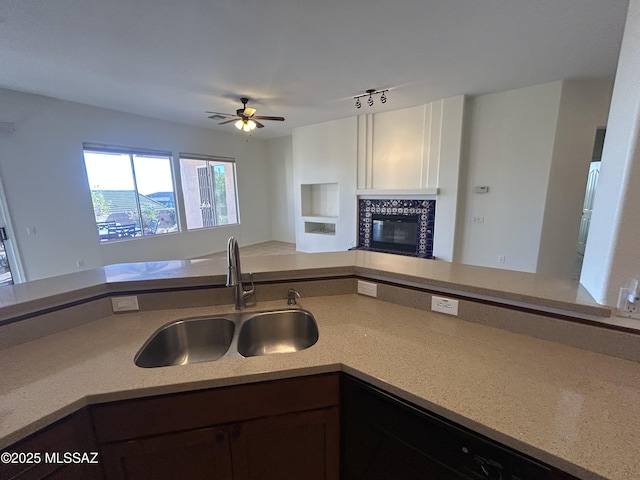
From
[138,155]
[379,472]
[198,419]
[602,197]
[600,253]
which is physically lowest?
[379,472]

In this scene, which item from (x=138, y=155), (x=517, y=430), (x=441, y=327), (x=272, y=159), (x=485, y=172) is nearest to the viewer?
(x=517, y=430)

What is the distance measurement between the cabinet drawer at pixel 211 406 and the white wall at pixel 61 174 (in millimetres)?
4693

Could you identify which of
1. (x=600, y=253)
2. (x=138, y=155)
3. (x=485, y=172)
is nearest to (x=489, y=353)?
(x=600, y=253)

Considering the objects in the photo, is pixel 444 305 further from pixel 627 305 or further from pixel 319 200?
pixel 319 200

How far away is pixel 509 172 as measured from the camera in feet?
13.0

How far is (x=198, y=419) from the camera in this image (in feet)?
2.96

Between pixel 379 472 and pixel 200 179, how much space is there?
6.50m

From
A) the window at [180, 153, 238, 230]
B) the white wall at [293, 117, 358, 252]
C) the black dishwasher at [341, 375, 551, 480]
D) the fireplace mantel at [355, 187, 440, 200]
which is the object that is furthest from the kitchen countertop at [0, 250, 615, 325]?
the window at [180, 153, 238, 230]

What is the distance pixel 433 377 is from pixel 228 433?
740 mm

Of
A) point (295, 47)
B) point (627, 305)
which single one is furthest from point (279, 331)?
point (295, 47)

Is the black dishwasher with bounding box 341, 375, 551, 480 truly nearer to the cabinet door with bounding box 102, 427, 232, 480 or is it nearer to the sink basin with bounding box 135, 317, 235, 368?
the cabinet door with bounding box 102, 427, 232, 480

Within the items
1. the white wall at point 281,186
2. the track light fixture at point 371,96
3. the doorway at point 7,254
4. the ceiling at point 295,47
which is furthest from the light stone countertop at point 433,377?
the white wall at point 281,186

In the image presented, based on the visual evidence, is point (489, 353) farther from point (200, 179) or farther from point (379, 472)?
point (200, 179)

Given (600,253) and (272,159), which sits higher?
(272,159)
